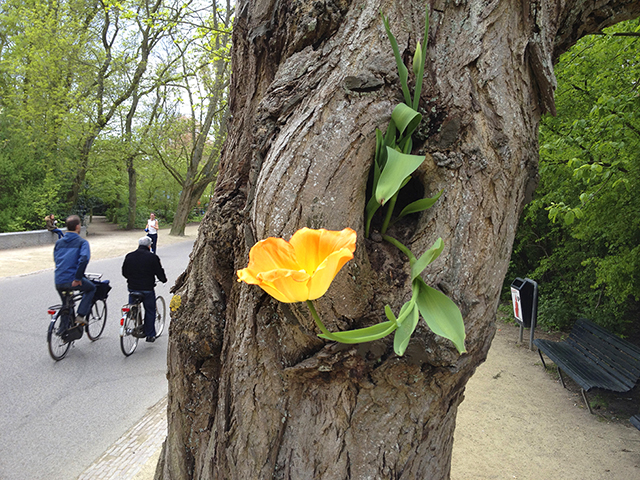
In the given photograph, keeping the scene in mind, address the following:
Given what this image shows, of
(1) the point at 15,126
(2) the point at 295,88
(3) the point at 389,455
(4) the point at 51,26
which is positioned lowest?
(3) the point at 389,455

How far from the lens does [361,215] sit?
5.03 ft

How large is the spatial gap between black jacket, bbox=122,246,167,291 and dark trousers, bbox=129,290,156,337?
3.4 inches

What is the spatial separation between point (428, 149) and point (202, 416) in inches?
64.4

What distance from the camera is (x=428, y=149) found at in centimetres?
162

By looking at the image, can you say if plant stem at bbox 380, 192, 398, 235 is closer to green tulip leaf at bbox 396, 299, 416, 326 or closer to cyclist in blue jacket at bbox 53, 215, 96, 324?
green tulip leaf at bbox 396, 299, 416, 326

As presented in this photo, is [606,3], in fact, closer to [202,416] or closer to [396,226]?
[396,226]

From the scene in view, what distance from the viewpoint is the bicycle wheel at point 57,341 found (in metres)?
5.58

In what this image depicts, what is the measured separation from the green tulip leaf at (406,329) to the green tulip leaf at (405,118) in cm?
62

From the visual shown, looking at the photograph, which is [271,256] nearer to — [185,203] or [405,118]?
Answer: [405,118]

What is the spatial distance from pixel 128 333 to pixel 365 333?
18.8ft

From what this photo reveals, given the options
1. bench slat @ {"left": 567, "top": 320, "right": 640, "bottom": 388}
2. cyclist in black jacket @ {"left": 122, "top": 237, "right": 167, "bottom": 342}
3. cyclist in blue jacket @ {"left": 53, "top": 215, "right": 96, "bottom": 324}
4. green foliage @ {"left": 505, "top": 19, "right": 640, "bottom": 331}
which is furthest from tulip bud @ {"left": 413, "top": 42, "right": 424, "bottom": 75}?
cyclist in blue jacket @ {"left": 53, "top": 215, "right": 96, "bottom": 324}

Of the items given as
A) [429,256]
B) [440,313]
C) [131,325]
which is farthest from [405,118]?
[131,325]

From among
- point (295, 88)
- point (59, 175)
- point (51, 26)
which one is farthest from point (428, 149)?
point (51, 26)

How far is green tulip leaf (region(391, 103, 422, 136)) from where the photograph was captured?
143 cm
